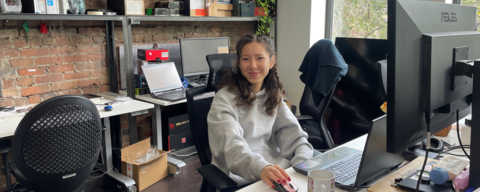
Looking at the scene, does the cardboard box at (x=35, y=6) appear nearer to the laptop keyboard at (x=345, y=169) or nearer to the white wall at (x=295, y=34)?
the laptop keyboard at (x=345, y=169)

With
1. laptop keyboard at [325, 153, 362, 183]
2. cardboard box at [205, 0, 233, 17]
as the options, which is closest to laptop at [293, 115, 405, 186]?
laptop keyboard at [325, 153, 362, 183]

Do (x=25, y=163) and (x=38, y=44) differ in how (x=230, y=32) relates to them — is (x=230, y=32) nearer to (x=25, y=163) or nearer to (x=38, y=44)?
(x=38, y=44)

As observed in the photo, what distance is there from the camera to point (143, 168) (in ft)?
8.64

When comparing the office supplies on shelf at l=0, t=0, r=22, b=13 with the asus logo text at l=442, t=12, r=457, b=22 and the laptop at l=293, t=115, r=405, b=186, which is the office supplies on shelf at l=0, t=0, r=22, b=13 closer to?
the laptop at l=293, t=115, r=405, b=186

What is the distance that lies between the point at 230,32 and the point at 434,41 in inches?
133

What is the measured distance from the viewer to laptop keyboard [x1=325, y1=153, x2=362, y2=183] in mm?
1174

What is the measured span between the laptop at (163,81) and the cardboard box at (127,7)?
1.48 feet

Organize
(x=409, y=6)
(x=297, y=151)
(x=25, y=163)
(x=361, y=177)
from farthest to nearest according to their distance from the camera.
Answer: (x=25, y=163) → (x=297, y=151) → (x=361, y=177) → (x=409, y=6)

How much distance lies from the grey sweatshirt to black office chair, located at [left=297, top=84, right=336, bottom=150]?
63cm

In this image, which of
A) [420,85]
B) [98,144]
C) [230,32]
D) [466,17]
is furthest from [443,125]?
[230,32]

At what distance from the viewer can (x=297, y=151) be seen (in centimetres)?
154

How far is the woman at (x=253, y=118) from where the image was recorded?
4.79 feet

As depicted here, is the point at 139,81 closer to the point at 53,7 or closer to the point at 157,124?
the point at 157,124

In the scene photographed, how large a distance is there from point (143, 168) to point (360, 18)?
266 cm
